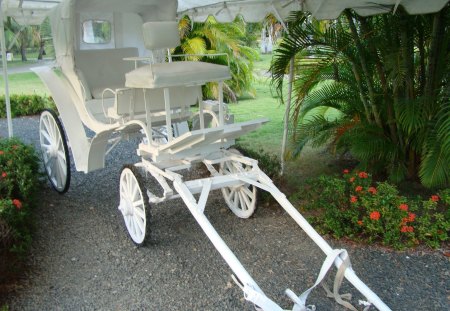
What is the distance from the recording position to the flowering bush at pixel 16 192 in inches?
140

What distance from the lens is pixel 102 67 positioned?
561 cm

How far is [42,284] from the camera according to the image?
11.5ft

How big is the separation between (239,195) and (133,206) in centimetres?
118

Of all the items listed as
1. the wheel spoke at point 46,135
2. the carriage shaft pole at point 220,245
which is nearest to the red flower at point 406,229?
the carriage shaft pole at point 220,245

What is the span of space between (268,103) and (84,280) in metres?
10.1

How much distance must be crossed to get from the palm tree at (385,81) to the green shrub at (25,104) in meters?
7.91

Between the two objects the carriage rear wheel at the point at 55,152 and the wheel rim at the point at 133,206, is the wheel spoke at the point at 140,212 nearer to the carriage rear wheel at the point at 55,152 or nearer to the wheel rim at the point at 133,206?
the wheel rim at the point at 133,206

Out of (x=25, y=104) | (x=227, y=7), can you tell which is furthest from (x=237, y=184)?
(x=25, y=104)

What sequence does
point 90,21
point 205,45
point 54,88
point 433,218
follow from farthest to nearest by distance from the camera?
point 205,45 < point 90,21 < point 54,88 < point 433,218

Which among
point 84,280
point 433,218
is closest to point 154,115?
point 84,280

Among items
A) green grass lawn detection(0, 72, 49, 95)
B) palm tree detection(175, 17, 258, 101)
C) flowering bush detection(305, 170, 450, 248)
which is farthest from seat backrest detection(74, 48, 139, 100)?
green grass lawn detection(0, 72, 49, 95)

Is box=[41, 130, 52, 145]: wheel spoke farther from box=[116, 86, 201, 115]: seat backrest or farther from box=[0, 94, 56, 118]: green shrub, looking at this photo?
box=[0, 94, 56, 118]: green shrub

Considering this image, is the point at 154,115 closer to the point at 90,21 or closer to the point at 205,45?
the point at 90,21

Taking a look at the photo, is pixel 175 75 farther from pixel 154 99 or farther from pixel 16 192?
pixel 16 192
